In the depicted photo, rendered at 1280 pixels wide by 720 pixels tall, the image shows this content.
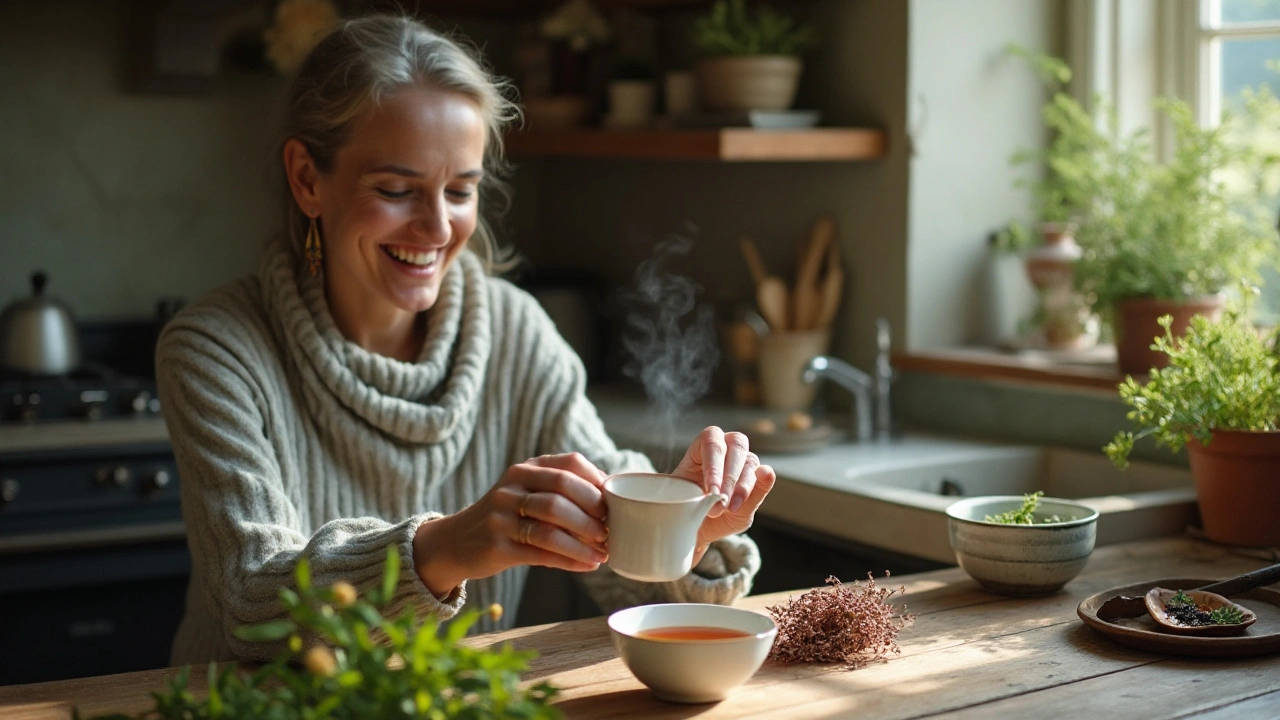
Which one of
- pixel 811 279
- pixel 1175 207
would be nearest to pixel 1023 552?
pixel 1175 207

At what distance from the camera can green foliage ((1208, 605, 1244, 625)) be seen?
146 cm

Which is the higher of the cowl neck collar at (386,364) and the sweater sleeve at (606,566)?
the cowl neck collar at (386,364)

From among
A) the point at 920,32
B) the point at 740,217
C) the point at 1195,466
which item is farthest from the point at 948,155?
the point at 1195,466

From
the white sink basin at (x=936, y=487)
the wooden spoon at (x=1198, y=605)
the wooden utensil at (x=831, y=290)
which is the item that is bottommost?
the white sink basin at (x=936, y=487)

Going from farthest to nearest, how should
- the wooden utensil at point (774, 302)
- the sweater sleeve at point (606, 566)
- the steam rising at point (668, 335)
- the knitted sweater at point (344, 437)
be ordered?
1. the steam rising at point (668, 335)
2. the wooden utensil at point (774, 302)
3. the sweater sleeve at point (606, 566)
4. the knitted sweater at point (344, 437)

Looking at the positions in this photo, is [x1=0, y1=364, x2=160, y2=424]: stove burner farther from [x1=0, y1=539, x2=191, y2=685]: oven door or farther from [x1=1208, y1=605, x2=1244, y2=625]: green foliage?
[x1=1208, y1=605, x2=1244, y2=625]: green foliage

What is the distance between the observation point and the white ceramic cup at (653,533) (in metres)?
1.27

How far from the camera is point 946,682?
135 cm

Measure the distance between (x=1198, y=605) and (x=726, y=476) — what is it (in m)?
0.54

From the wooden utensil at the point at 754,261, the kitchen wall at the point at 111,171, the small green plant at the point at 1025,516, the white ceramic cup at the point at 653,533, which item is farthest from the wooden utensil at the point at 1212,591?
the kitchen wall at the point at 111,171

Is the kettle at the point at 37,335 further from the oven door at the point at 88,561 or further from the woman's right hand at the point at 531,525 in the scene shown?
the woman's right hand at the point at 531,525

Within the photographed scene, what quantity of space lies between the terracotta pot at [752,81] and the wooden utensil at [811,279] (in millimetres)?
270

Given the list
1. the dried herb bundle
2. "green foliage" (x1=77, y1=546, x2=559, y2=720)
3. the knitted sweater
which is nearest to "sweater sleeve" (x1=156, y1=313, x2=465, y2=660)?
the knitted sweater

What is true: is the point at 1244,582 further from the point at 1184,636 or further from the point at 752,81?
the point at 752,81
